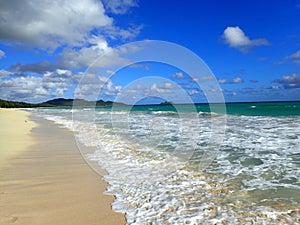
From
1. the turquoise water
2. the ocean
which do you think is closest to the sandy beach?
the ocean

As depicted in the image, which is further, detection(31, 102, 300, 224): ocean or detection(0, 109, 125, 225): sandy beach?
detection(31, 102, 300, 224): ocean

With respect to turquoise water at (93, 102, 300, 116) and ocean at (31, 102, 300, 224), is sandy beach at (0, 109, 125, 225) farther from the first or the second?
turquoise water at (93, 102, 300, 116)

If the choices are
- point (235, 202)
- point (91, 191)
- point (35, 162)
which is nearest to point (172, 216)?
point (235, 202)

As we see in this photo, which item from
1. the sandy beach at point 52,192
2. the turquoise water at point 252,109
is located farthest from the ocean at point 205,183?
the turquoise water at point 252,109

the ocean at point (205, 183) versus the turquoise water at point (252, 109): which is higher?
the turquoise water at point (252, 109)

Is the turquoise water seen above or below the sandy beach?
above

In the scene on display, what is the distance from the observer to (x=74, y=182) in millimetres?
5750

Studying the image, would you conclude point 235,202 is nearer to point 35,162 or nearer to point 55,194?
point 55,194

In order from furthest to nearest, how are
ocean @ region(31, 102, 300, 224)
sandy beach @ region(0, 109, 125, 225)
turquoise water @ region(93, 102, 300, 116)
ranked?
turquoise water @ region(93, 102, 300, 116)
ocean @ region(31, 102, 300, 224)
sandy beach @ region(0, 109, 125, 225)

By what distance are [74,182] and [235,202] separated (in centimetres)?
349

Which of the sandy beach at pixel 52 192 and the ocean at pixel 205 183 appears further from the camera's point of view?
the ocean at pixel 205 183

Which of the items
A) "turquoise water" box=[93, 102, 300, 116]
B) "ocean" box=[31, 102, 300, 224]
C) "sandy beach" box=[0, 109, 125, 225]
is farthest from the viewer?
"turquoise water" box=[93, 102, 300, 116]

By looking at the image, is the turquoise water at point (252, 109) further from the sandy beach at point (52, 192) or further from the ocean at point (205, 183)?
the sandy beach at point (52, 192)

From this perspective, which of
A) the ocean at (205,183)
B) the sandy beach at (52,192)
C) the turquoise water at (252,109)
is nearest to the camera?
the sandy beach at (52,192)
